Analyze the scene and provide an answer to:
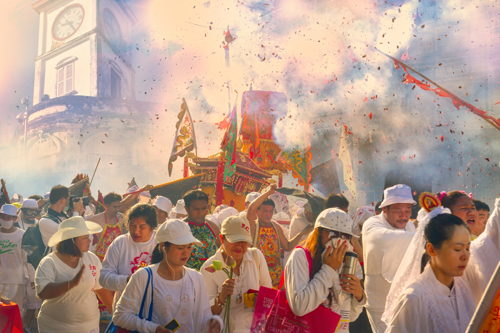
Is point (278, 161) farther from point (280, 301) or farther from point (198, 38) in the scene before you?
point (280, 301)

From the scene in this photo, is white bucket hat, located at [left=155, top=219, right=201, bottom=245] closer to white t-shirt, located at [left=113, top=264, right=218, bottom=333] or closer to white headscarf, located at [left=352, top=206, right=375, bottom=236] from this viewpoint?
white t-shirt, located at [left=113, top=264, right=218, bottom=333]

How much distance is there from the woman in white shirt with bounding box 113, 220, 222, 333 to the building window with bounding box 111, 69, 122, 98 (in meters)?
17.3

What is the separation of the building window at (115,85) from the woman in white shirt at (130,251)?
1603 cm

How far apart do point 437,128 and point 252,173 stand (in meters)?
5.33

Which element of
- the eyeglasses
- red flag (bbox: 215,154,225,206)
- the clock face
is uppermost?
the clock face

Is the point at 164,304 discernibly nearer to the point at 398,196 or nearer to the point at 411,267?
the point at 411,267

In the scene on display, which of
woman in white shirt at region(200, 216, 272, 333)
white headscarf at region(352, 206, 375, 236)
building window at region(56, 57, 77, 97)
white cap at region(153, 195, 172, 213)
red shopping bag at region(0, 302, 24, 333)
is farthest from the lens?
building window at region(56, 57, 77, 97)

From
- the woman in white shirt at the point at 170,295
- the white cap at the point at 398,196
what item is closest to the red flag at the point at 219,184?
the white cap at the point at 398,196

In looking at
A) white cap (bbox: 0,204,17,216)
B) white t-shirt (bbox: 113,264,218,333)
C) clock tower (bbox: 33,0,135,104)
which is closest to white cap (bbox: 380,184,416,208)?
white t-shirt (bbox: 113,264,218,333)

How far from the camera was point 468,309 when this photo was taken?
2.50 metres

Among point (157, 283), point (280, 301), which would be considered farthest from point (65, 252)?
point (280, 301)

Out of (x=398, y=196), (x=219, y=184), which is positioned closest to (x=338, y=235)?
(x=398, y=196)

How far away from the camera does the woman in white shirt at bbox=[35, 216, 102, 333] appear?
412 centimetres

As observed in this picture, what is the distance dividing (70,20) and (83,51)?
122cm
